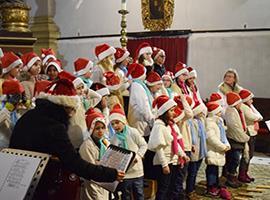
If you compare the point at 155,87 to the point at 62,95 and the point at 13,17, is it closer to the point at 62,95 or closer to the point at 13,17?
the point at 62,95

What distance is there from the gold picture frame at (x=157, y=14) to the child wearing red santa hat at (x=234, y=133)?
5979mm

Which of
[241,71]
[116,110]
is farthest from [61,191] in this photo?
[241,71]

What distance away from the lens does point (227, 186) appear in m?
6.44

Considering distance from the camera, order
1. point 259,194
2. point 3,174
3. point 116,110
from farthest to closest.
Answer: point 259,194
point 116,110
point 3,174

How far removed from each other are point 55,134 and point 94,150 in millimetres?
1198

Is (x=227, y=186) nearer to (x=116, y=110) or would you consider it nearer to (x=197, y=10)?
(x=116, y=110)

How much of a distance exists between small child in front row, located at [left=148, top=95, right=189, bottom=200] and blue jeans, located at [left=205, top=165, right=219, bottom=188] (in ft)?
3.14

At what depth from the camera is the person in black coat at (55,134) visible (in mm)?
2988

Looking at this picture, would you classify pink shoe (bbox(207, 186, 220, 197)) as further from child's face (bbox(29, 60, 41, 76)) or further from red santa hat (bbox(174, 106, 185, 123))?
child's face (bbox(29, 60, 41, 76))

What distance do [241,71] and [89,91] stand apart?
648 centimetres

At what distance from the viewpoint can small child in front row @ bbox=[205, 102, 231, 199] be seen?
19.1ft

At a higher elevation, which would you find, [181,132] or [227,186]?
[181,132]

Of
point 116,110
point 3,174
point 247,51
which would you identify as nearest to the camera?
point 3,174

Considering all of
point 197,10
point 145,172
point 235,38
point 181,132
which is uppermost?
point 197,10
